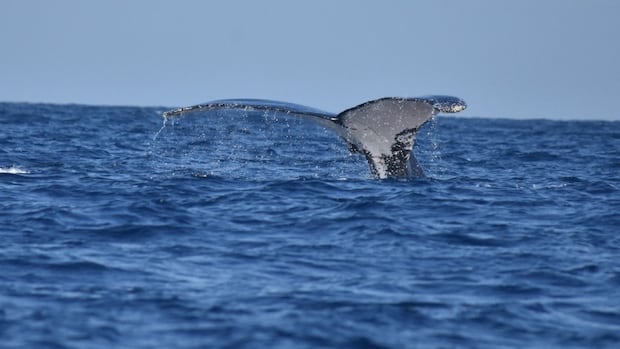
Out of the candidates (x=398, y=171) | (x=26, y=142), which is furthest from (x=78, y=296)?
(x=26, y=142)

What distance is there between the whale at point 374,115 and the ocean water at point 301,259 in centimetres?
67

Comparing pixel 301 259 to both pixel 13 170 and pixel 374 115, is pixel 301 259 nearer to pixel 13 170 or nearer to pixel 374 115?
pixel 374 115

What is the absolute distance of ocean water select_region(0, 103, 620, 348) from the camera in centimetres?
798

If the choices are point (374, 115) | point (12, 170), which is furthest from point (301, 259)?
point (12, 170)

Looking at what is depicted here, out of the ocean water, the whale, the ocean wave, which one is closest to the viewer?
the ocean water

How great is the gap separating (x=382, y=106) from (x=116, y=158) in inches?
357

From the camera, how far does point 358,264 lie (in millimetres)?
10055

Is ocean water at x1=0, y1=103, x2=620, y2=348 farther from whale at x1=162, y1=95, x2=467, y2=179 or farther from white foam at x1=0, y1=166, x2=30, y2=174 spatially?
whale at x1=162, y1=95, x2=467, y2=179

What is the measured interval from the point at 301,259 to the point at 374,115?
8.93 feet

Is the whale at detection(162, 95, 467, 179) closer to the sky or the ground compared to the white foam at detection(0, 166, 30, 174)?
closer to the sky

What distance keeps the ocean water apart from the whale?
67cm

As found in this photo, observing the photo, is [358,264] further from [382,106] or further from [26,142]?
[26,142]

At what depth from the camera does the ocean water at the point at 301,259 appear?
7977 mm

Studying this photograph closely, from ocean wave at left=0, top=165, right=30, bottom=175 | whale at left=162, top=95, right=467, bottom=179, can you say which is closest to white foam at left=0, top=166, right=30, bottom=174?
ocean wave at left=0, top=165, right=30, bottom=175
